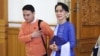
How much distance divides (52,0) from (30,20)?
6.53 ft

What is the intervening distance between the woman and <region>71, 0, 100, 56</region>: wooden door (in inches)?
65.3

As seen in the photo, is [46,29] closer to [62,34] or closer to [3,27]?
[62,34]

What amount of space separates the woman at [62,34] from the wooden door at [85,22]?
1660 mm

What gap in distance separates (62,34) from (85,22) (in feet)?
6.04

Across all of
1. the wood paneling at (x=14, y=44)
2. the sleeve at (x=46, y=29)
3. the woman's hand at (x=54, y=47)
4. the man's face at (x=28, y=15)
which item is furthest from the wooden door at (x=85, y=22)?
the woman's hand at (x=54, y=47)

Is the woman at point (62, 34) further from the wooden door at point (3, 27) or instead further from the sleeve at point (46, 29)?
the wooden door at point (3, 27)

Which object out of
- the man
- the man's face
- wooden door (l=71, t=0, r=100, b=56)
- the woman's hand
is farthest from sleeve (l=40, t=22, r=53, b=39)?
wooden door (l=71, t=0, r=100, b=56)

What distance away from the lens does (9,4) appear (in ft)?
16.8

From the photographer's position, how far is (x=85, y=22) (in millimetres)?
4668

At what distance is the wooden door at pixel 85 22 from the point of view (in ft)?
15.1

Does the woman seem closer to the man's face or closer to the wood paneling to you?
the man's face

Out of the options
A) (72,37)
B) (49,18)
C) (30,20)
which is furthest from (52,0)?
(72,37)

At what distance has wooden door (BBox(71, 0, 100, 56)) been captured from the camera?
4605 millimetres

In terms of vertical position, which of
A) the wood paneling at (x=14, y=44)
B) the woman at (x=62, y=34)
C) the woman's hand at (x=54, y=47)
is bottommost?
the wood paneling at (x=14, y=44)
